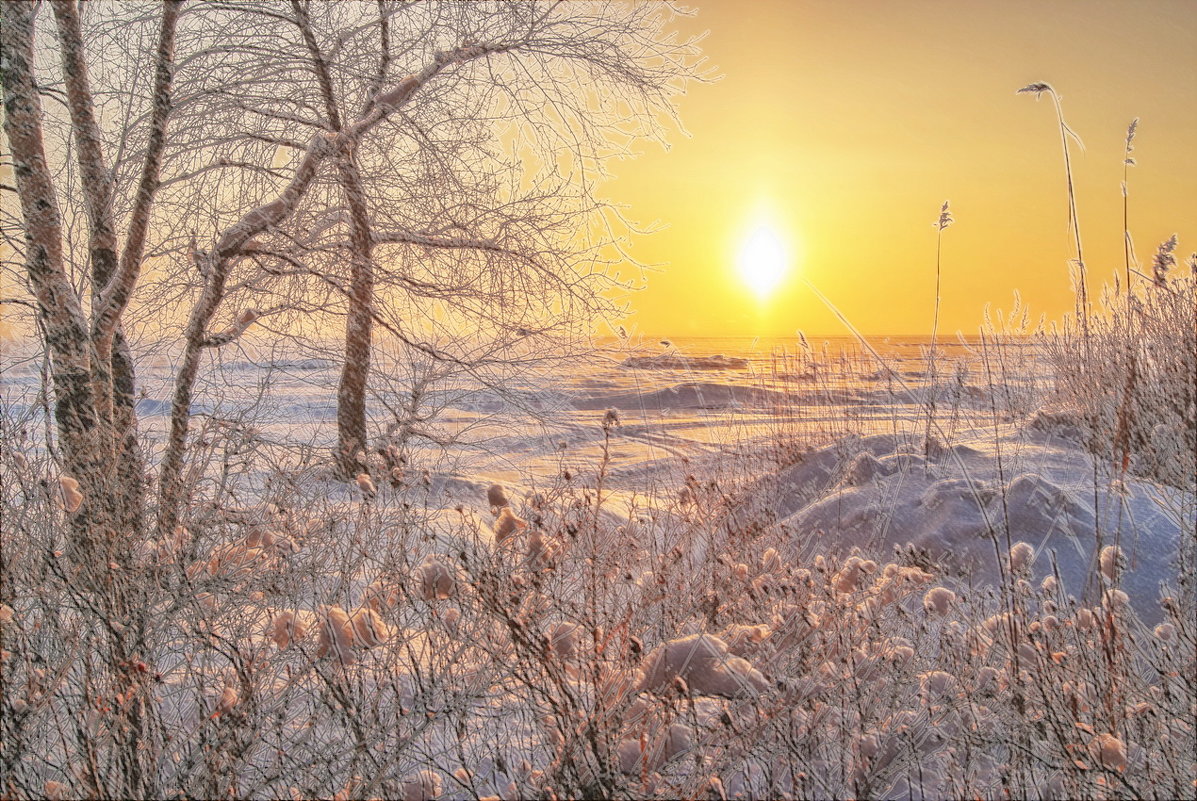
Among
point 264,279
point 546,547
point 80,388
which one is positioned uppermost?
point 264,279

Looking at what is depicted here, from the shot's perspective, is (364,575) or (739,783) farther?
(364,575)

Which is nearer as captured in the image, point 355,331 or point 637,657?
point 637,657

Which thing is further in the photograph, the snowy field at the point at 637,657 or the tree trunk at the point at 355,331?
the tree trunk at the point at 355,331

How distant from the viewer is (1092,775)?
1884mm

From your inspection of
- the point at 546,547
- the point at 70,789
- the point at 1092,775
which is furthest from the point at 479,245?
the point at 1092,775

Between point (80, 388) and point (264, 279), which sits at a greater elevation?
point (264, 279)

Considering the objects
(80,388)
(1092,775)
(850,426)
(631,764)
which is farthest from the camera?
(850,426)

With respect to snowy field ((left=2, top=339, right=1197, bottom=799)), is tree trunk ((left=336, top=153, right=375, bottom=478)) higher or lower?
higher

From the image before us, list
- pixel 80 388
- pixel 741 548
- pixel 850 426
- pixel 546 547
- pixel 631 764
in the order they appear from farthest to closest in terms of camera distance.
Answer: pixel 850 426, pixel 741 548, pixel 80 388, pixel 546 547, pixel 631 764

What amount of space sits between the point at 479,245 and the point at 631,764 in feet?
11.2

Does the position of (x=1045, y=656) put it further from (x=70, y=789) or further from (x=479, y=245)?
(x=479, y=245)

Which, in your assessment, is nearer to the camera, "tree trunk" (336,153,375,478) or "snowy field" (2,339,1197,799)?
"snowy field" (2,339,1197,799)

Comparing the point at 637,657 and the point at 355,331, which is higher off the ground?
the point at 355,331

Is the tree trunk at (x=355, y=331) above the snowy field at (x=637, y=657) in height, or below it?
above
